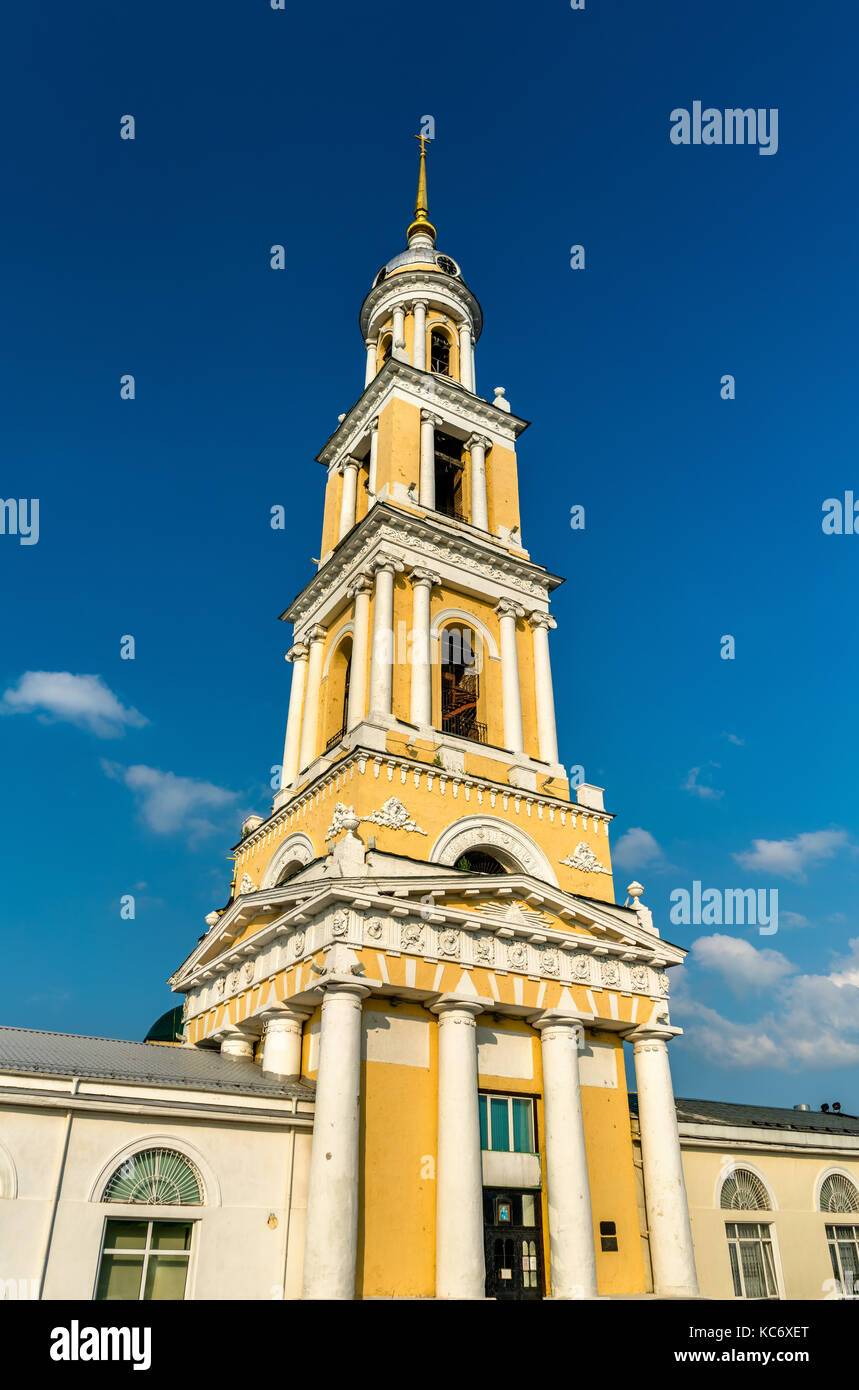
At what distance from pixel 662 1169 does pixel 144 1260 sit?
12.6 meters

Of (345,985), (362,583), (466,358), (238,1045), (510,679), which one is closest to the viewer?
(345,985)

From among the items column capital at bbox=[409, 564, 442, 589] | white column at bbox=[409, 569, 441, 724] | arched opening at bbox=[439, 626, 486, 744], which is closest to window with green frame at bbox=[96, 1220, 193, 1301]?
white column at bbox=[409, 569, 441, 724]

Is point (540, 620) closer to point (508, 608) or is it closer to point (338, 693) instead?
point (508, 608)

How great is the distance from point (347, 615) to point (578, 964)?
14.4m

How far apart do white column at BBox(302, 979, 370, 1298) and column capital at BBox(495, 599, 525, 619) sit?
15100 millimetres

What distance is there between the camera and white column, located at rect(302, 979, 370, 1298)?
1792 cm

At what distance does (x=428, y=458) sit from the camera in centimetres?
3406

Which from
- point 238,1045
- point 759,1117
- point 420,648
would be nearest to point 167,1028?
point 238,1045

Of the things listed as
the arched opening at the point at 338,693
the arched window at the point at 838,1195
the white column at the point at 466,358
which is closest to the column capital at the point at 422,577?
the arched opening at the point at 338,693

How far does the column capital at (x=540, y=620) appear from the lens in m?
32.6

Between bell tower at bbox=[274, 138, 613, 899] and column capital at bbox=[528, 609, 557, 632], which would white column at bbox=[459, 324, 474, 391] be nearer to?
bell tower at bbox=[274, 138, 613, 899]
